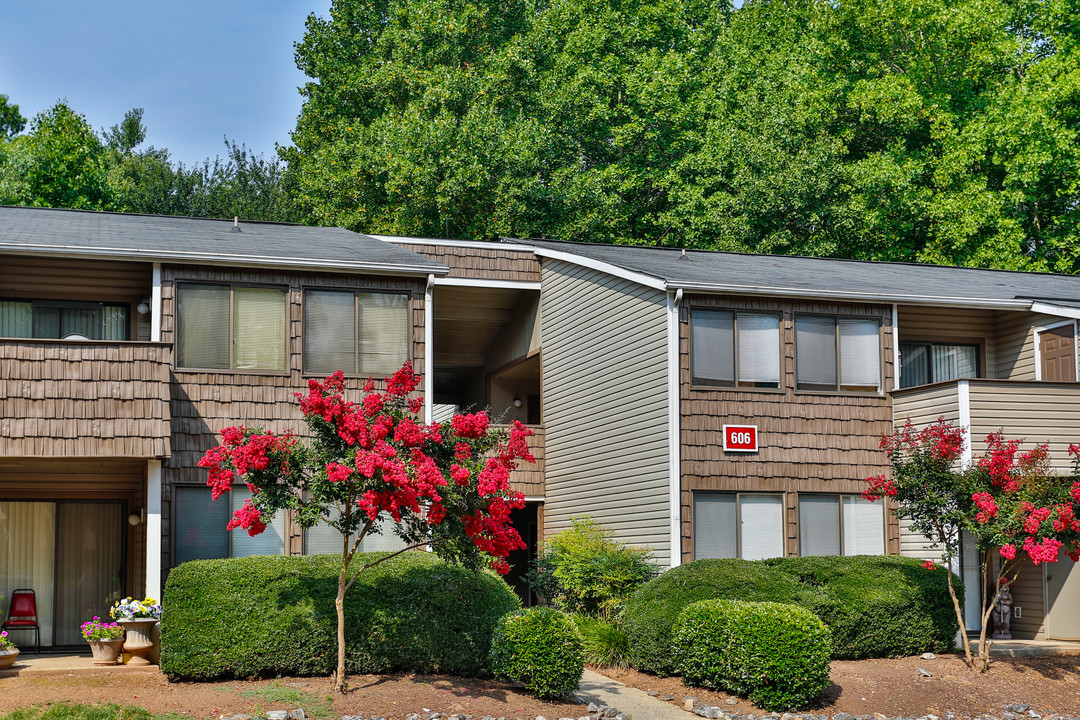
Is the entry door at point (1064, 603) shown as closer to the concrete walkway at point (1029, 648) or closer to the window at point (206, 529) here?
the concrete walkway at point (1029, 648)

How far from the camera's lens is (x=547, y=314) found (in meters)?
20.8

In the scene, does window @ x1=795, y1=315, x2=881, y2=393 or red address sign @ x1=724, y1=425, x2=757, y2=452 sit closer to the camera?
red address sign @ x1=724, y1=425, x2=757, y2=452

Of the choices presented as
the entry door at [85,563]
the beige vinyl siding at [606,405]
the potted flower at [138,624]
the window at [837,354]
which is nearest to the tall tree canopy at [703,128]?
the beige vinyl siding at [606,405]

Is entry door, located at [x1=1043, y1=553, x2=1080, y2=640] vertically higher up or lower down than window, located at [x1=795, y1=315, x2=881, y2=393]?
lower down

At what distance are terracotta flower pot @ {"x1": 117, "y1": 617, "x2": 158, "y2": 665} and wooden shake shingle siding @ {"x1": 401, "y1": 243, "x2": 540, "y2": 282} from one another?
877cm

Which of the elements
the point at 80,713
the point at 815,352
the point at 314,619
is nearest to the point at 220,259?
the point at 314,619

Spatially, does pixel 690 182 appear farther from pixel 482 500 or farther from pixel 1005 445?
pixel 482 500

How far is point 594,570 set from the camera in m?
16.9

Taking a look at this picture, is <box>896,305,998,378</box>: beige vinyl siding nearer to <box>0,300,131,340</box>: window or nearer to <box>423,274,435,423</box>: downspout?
<box>423,274,435,423</box>: downspout

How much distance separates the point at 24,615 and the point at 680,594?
972 cm

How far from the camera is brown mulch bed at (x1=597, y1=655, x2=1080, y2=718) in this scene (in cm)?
1323

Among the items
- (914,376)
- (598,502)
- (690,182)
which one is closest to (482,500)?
(598,502)

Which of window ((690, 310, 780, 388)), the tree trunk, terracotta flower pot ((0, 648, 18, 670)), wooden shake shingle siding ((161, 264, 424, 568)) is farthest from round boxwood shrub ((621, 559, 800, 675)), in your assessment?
terracotta flower pot ((0, 648, 18, 670))

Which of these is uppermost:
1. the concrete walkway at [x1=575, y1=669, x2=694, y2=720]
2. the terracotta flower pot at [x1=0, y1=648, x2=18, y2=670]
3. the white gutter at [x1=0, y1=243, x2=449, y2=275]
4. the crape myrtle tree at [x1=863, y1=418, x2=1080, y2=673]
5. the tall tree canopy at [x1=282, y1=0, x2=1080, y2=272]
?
the tall tree canopy at [x1=282, y1=0, x2=1080, y2=272]
